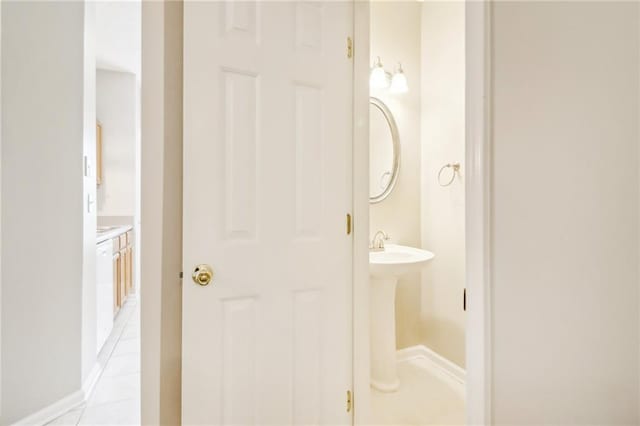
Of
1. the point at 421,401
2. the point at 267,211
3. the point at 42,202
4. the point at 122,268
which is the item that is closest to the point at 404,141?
the point at 267,211

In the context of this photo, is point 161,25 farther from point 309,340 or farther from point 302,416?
point 302,416

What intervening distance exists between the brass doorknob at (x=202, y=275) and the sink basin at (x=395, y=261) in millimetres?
935

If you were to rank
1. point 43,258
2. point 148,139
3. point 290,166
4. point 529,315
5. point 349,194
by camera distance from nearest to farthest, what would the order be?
point 529,315
point 148,139
point 290,166
point 349,194
point 43,258

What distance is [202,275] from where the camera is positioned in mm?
1221

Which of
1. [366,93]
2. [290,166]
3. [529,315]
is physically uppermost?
[366,93]

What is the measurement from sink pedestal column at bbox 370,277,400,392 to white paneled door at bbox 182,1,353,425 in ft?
1.97

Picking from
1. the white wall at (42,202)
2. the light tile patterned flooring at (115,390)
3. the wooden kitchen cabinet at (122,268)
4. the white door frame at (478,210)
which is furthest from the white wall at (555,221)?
the wooden kitchen cabinet at (122,268)

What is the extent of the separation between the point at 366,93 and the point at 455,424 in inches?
68.4

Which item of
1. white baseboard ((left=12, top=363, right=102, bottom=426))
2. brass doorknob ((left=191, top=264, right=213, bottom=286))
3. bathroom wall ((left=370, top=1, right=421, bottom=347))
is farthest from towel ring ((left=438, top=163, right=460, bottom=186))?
white baseboard ((left=12, top=363, right=102, bottom=426))

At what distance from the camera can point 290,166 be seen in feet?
4.51

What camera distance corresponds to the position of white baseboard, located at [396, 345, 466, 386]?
7.38 ft

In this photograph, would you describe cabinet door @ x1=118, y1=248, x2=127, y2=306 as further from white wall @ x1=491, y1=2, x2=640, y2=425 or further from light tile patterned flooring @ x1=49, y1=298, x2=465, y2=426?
white wall @ x1=491, y1=2, x2=640, y2=425

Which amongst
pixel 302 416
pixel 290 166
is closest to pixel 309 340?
pixel 302 416

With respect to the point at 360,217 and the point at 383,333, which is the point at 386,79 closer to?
the point at 360,217
